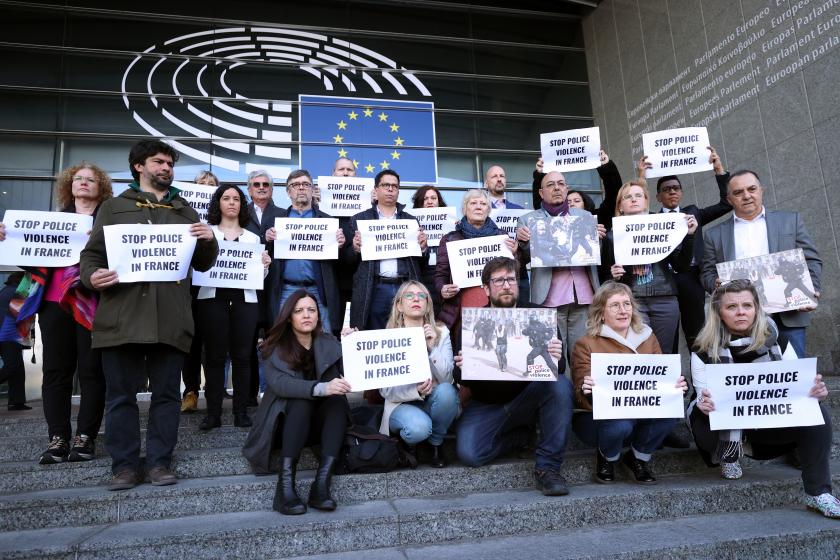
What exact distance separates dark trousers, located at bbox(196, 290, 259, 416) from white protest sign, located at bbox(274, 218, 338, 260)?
1.79 ft

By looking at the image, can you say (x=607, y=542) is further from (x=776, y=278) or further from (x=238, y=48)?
(x=238, y=48)

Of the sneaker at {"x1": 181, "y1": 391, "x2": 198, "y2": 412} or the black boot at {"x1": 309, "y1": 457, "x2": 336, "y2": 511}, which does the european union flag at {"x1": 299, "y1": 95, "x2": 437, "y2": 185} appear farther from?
the black boot at {"x1": 309, "y1": 457, "x2": 336, "y2": 511}

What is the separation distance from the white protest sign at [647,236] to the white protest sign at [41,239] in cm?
398

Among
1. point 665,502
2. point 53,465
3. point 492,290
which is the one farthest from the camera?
point 492,290

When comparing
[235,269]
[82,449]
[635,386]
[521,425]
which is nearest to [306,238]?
[235,269]

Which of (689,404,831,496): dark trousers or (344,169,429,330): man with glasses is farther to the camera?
(344,169,429,330): man with glasses

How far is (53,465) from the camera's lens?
3859 mm

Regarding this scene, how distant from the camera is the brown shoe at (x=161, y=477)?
3.60m

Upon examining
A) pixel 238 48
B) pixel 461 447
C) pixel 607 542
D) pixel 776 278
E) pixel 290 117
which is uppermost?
pixel 238 48

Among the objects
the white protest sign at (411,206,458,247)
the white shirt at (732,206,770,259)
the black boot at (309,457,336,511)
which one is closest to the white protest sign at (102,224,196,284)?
the black boot at (309,457,336,511)

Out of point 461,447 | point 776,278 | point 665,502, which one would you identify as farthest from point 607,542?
point 776,278

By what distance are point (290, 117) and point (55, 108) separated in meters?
4.39

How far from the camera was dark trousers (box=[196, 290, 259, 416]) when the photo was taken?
461cm

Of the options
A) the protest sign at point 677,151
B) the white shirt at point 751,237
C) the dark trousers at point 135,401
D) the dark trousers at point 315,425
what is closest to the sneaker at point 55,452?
the dark trousers at point 135,401
